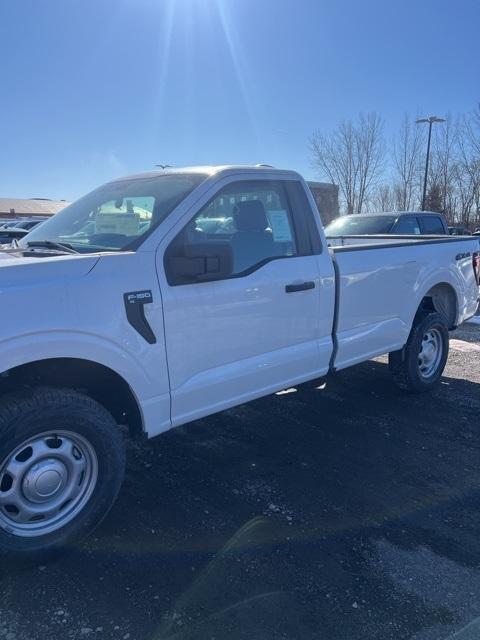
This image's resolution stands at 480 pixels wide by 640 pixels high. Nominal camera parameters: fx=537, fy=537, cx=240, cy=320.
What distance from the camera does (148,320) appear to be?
293 cm

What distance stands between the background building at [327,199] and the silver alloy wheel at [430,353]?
21.5m

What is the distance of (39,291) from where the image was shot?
2545 mm

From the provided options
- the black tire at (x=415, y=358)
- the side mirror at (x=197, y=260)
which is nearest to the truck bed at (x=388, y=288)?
the black tire at (x=415, y=358)

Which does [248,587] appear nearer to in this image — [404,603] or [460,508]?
[404,603]

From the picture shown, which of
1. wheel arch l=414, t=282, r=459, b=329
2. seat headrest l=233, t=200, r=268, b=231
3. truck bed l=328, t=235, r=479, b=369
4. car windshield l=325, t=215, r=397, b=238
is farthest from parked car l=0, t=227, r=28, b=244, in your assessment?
car windshield l=325, t=215, r=397, b=238

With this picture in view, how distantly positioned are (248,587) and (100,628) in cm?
71

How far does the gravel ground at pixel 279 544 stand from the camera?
244 centimetres

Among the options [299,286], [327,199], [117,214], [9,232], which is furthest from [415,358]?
[327,199]

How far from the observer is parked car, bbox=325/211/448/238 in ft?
38.1

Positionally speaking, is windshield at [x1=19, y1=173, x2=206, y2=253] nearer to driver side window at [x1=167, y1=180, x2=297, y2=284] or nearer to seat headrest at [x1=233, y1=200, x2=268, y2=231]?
driver side window at [x1=167, y1=180, x2=297, y2=284]

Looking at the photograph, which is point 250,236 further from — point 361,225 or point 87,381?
point 361,225

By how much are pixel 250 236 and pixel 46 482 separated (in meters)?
1.99

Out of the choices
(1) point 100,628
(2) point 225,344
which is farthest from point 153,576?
(2) point 225,344

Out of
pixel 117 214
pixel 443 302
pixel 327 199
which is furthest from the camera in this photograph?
pixel 327 199
